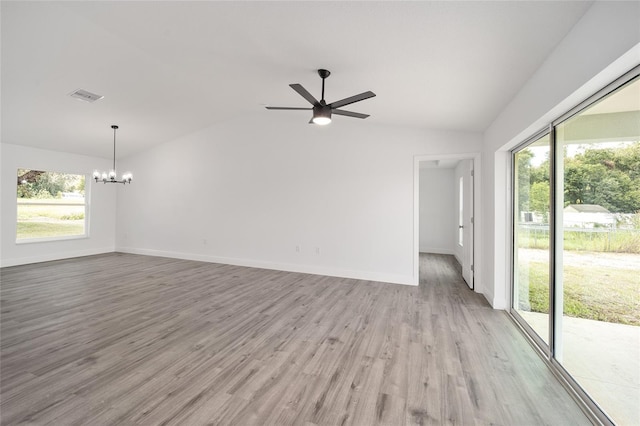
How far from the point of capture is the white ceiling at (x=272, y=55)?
201cm

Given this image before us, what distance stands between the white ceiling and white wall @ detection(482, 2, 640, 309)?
4.9 inches

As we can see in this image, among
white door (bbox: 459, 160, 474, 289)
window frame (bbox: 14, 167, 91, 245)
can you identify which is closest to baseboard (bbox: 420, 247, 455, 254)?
white door (bbox: 459, 160, 474, 289)

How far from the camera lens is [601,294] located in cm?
187

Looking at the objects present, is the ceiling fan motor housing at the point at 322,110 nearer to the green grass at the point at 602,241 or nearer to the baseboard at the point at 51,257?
the green grass at the point at 602,241

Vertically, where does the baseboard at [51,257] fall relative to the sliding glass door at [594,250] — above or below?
below

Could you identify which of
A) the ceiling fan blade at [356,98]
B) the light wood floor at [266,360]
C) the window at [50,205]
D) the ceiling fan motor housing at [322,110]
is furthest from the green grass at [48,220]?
the ceiling fan blade at [356,98]

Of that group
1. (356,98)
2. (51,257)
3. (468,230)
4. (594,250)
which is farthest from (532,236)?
(51,257)

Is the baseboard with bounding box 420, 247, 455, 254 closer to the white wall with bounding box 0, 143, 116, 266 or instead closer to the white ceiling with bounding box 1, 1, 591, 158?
the white ceiling with bounding box 1, 1, 591, 158

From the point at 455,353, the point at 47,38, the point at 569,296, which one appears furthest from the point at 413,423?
the point at 47,38

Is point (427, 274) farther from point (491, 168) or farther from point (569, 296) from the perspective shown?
point (569, 296)

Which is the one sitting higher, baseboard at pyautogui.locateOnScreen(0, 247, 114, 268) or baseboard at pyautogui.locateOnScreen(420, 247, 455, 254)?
baseboard at pyautogui.locateOnScreen(420, 247, 455, 254)

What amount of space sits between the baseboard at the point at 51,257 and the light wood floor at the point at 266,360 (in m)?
2.36

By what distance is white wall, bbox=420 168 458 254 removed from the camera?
8.19 metres

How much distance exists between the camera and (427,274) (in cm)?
569
